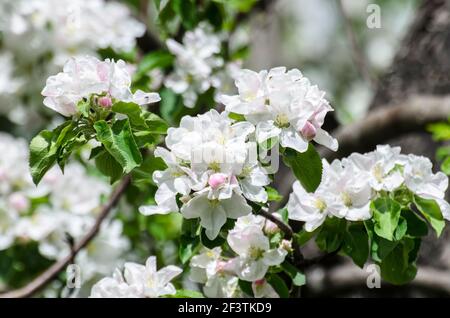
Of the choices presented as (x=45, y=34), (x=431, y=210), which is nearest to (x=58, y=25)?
(x=45, y=34)

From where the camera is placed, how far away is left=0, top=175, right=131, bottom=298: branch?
195 centimetres

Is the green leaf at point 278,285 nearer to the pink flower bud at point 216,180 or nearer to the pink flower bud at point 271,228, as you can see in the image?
the pink flower bud at point 271,228

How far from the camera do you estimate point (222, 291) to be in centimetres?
147

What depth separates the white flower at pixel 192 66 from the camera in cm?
212

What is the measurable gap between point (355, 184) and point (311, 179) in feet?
0.31

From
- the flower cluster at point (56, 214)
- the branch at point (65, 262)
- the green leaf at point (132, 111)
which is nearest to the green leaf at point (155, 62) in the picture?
the branch at point (65, 262)

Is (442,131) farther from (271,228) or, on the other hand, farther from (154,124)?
(154,124)

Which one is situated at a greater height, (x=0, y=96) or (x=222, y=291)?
(x=0, y=96)

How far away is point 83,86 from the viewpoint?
1.26 m

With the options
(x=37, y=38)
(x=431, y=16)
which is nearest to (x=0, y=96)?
(x=37, y=38)

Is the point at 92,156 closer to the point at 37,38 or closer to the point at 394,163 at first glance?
the point at 394,163

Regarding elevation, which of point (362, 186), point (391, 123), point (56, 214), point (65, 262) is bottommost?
point (362, 186)

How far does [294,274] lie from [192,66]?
83 centimetres

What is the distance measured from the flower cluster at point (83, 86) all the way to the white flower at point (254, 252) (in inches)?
11.5
